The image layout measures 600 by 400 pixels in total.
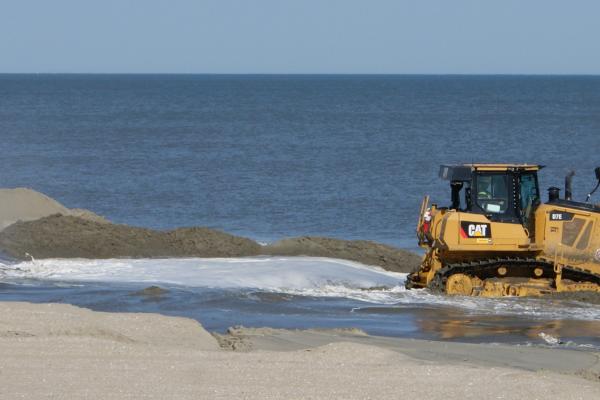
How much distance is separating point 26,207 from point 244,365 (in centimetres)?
1674

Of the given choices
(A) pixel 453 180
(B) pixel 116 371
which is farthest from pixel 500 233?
(B) pixel 116 371

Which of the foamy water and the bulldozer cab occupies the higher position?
the bulldozer cab

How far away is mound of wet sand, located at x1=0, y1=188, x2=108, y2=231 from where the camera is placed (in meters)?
26.1

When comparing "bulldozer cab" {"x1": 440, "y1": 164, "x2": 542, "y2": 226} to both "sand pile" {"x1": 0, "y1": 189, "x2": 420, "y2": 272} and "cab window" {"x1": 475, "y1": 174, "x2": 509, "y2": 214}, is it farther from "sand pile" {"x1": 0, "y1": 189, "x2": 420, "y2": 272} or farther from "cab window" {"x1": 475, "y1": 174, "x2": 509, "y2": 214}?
"sand pile" {"x1": 0, "y1": 189, "x2": 420, "y2": 272}

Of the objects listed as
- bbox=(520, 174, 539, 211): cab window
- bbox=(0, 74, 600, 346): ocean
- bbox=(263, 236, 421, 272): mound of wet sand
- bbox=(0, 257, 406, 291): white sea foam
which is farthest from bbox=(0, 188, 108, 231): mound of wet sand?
bbox=(520, 174, 539, 211): cab window

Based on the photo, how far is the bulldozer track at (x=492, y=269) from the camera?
18391mm

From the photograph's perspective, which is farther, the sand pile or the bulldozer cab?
the sand pile

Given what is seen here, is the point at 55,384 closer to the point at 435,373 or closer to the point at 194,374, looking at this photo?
the point at 194,374

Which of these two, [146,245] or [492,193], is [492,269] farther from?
[146,245]

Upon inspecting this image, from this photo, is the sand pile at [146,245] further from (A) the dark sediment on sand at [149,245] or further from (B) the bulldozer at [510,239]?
(B) the bulldozer at [510,239]

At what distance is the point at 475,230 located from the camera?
18609 mm


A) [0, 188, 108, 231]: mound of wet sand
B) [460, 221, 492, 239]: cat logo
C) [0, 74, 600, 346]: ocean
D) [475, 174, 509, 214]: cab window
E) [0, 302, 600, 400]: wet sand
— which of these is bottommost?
[0, 74, 600, 346]: ocean

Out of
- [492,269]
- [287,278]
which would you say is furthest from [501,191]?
[287,278]

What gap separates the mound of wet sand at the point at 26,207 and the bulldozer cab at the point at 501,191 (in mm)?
10201
